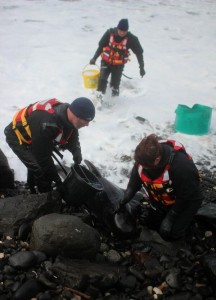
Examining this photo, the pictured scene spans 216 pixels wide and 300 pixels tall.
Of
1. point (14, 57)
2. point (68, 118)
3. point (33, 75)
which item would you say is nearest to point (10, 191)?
point (68, 118)

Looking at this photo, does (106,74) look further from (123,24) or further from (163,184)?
(163,184)

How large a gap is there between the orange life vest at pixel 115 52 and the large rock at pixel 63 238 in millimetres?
4264

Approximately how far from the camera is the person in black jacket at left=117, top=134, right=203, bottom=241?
3047 mm

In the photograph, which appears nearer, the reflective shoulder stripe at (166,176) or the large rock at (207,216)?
the reflective shoulder stripe at (166,176)

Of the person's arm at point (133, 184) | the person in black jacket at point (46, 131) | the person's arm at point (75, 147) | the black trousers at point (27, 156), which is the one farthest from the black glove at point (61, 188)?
the person's arm at point (133, 184)

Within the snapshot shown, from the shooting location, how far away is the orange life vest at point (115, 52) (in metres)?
6.78

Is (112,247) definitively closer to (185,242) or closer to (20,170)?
(185,242)

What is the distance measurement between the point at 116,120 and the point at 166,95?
179cm

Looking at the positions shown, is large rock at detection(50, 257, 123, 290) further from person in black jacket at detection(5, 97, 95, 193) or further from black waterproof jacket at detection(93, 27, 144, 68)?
black waterproof jacket at detection(93, 27, 144, 68)

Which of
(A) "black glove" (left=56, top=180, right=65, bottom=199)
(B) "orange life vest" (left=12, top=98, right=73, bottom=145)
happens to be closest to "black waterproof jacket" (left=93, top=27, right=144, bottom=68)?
(B) "orange life vest" (left=12, top=98, right=73, bottom=145)

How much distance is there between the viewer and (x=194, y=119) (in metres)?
6.16

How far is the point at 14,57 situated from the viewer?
9.13 meters

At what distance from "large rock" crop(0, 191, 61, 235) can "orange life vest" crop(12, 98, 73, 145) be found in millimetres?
660

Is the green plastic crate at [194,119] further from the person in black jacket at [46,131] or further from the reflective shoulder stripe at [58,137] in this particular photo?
the reflective shoulder stripe at [58,137]
